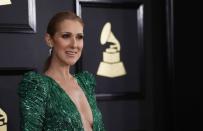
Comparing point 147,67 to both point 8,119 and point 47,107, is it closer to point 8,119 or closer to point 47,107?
point 8,119

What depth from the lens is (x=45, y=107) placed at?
832 mm

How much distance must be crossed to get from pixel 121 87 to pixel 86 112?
461 millimetres

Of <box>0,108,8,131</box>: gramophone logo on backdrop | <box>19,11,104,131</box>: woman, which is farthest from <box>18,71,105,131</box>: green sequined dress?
<box>0,108,8,131</box>: gramophone logo on backdrop

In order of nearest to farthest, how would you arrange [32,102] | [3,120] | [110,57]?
[32,102]
[3,120]
[110,57]

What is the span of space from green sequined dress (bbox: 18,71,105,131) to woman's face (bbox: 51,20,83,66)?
5 cm

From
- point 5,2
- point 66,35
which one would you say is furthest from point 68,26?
point 5,2

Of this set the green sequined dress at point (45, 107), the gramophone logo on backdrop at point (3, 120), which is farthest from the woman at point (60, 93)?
the gramophone logo on backdrop at point (3, 120)

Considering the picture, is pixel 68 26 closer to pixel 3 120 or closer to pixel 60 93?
pixel 60 93

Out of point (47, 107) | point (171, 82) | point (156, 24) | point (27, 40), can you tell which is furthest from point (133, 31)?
point (47, 107)

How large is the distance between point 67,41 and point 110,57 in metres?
0.43

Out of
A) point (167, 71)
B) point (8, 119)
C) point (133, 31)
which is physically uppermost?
point (133, 31)

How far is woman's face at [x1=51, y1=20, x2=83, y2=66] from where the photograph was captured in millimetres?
871

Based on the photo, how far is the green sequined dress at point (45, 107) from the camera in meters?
0.81

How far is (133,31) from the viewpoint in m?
1.34
